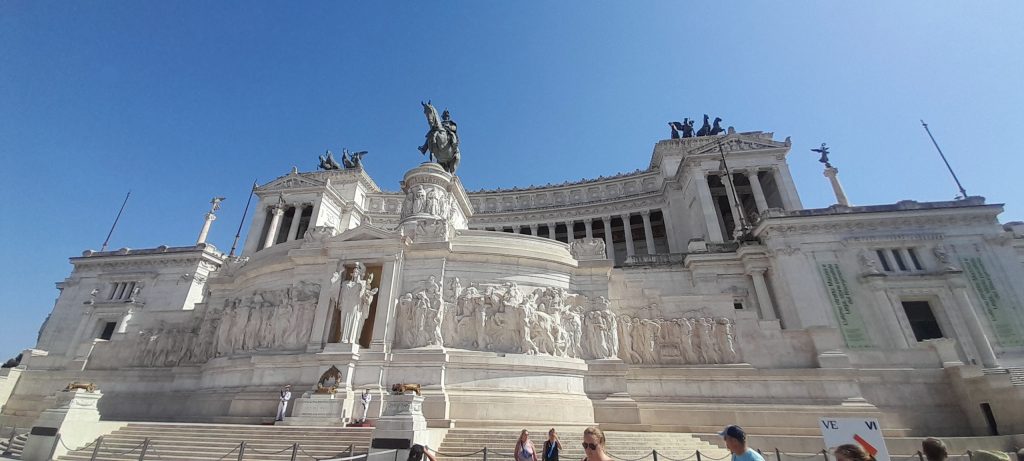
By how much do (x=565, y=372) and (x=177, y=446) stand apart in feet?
41.1

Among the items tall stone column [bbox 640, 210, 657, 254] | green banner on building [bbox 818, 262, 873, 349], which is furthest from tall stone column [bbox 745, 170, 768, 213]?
green banner on building [bbox 818, 262, 873, 349]

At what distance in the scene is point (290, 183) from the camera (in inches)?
2132

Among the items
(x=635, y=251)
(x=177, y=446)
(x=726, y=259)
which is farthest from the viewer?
(x=635, y=251)

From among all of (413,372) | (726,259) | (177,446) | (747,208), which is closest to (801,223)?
(726,259)

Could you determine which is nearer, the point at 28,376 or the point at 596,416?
the point at 596,416

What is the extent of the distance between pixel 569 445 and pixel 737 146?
41288mm

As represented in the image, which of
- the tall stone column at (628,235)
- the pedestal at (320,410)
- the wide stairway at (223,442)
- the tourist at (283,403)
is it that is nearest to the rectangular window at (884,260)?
the tall stone column at (628,235)

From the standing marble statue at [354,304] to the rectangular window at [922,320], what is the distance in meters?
29.7

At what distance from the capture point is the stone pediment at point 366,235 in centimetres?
1869

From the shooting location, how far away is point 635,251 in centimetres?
5456

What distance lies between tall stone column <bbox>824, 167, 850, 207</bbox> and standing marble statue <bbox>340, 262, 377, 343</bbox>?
3503 cm

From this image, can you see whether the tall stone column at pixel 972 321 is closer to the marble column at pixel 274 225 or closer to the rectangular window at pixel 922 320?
the rectangular window at pixel 922 320

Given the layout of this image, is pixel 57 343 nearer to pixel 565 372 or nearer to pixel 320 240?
pixel 320 240

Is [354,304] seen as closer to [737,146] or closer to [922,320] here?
[922,320]
